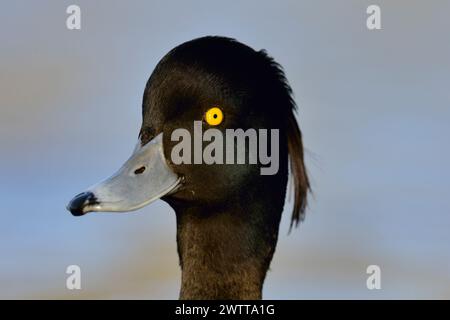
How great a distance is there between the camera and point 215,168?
5141 mm

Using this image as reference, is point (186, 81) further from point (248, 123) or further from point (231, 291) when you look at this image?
point (231, 291)

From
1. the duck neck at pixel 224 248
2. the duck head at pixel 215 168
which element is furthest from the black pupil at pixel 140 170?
the duck neck at pixel 224 248

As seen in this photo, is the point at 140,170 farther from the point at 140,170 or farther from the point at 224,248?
the point at 224,248

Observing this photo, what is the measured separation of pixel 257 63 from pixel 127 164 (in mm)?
774

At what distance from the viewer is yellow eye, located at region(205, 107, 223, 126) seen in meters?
5.04

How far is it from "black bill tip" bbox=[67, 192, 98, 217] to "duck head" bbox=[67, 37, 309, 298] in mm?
94

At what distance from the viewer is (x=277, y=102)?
516 centimetres

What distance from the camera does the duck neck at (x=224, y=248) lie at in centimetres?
515

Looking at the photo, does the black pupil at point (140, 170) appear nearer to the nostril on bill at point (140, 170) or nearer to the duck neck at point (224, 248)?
the nostril on bill at point (140, 170)

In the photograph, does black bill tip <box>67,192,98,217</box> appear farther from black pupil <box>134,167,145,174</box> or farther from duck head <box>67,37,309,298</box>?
black pupil <box>134,167,145,174</box>

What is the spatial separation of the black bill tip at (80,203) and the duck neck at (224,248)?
54cm

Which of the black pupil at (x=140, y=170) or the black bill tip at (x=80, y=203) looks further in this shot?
the black pupil at (x=140, y=170)
